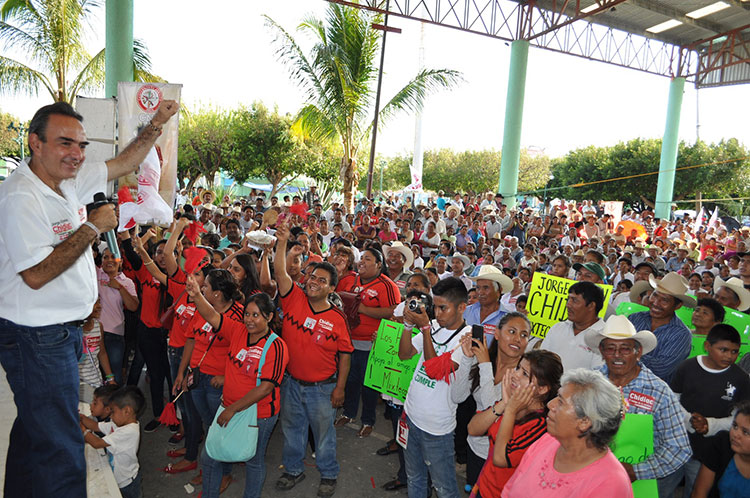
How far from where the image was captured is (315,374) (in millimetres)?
4152

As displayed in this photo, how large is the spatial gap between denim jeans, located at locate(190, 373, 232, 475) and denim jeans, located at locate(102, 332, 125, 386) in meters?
1.80

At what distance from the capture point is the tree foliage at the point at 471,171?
52344 millimetres

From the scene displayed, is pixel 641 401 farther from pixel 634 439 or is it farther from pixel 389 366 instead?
pixel 389 366

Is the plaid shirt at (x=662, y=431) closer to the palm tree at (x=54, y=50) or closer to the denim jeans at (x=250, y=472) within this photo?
the denim jeans at (x=250, y=472)

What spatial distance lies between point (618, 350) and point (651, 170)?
132ft

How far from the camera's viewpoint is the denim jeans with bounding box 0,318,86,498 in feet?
7.95

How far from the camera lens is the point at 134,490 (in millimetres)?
3789

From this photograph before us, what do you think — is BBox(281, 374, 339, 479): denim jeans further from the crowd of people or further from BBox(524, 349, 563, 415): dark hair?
BBox(524, 349, 563, 415): dark hair

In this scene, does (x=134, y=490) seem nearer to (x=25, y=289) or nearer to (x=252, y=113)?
(x=25, y=289)

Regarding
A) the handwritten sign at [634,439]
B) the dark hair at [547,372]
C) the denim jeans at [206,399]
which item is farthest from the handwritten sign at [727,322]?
the denim jeans at [206,399]

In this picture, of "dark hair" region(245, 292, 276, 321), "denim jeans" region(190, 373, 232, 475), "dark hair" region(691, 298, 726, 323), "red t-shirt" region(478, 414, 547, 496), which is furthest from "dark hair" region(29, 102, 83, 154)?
"dark hair" region(691, 298, 726, 323)

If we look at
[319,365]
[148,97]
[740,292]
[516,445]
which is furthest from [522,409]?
[148,97]

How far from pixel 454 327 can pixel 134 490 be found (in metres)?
2.76

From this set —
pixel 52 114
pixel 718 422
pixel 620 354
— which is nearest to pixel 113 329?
pixel 52 114
